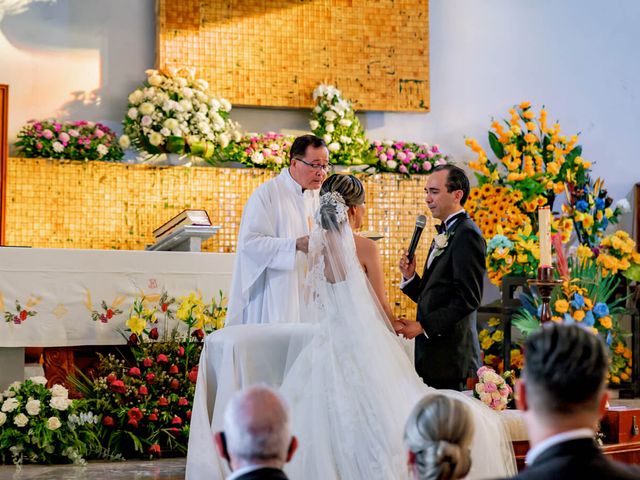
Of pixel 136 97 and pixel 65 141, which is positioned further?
pixel 136 97

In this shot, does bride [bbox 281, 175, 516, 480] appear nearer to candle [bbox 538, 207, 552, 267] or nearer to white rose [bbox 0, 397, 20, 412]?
candle [bbox 538, 207, 552, 267]

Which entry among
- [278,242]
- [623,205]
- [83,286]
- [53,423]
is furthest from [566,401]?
[623,205]

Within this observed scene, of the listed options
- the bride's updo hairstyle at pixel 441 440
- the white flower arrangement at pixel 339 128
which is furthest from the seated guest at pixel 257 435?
the white flower arrangement at pixel 339 128

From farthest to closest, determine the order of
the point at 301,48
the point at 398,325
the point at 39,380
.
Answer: the point at 301,48
the point at 39,380
the point at 398,325

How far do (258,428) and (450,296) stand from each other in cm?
259

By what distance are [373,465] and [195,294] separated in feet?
8.20

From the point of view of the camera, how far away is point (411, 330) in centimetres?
433

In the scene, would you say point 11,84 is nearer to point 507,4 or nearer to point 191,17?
point 191,17

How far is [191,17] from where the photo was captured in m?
7.86

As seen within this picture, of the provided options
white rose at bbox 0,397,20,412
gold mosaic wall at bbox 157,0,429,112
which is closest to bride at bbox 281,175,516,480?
white rose at bbox 0,397,20,412

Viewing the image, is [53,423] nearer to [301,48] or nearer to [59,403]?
[59,403]

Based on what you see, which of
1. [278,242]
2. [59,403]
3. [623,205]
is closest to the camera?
[278,242]

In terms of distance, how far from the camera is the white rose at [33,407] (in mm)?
5277

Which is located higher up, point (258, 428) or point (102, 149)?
point (102, 149)
